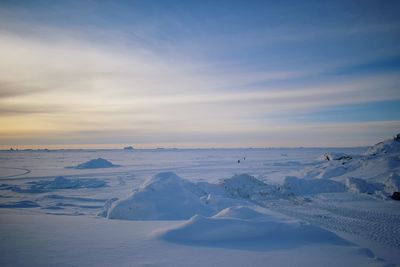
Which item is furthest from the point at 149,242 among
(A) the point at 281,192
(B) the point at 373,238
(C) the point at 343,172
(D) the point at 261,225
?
(C) the point at 343,172

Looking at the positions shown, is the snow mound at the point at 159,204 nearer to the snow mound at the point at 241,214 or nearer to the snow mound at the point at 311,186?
the snow mound at the point at 241,214

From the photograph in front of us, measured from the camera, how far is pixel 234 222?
533cm

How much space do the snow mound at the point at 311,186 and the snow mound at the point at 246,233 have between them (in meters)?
8.61

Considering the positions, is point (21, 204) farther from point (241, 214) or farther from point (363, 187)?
point (363, 187)

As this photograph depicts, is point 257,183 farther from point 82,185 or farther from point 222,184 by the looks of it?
point 82,185

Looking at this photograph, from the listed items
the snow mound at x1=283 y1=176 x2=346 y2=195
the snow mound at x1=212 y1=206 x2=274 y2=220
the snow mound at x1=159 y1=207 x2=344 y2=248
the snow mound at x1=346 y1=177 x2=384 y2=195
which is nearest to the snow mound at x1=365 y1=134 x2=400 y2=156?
the snow mound at x1=346 y1=177 x2=384 y2=195

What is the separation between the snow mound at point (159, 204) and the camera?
7.75 m

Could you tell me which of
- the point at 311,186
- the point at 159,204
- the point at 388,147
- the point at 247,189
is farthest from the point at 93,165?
the point at 388,147

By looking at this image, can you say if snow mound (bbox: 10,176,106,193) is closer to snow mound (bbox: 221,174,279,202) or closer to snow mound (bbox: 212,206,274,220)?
snow mound (bbox: 221,174,279,202)

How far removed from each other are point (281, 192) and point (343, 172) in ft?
23.2

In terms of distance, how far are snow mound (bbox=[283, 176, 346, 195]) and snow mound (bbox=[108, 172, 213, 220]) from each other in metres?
6.77

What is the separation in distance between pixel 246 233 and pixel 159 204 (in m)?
3.74

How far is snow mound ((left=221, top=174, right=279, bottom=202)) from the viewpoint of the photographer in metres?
12.8

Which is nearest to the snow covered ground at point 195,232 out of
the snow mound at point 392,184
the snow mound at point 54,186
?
the snow mound at point 392,184
